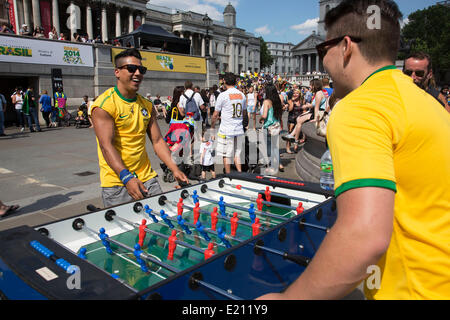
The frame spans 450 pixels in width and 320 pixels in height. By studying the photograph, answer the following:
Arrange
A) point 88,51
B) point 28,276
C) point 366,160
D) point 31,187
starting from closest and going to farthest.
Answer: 1. point 366,160
2. point 28,276
3. point 31,187
4. point 88,51

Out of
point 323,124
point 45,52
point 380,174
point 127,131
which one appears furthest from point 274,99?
point 45,52

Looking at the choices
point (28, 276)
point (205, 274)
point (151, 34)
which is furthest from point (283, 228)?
point (151, 34)

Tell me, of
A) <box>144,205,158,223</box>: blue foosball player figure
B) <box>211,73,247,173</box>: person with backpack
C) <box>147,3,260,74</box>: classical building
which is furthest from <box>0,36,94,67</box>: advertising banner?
<box>147,3,260,74</box>: classical building

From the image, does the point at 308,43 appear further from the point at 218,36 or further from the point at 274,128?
the point at 274,128

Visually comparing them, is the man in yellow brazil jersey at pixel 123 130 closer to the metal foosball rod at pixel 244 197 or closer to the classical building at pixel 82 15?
the metal foosball rod at pixel 244 197

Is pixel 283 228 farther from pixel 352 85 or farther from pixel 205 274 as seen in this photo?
pixel 352 85

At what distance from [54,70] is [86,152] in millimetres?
9643

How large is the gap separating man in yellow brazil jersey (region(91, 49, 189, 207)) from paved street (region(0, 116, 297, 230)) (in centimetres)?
232

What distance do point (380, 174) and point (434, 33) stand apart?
8036 cm

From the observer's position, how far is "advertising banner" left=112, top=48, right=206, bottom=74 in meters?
22.8

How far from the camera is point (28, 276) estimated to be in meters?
1.63

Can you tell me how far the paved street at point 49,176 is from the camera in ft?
18.1

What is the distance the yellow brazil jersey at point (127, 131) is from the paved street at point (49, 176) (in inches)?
91.4

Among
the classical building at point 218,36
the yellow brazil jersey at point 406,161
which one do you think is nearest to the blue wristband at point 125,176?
the yellow brazil jersey at point 406,161
